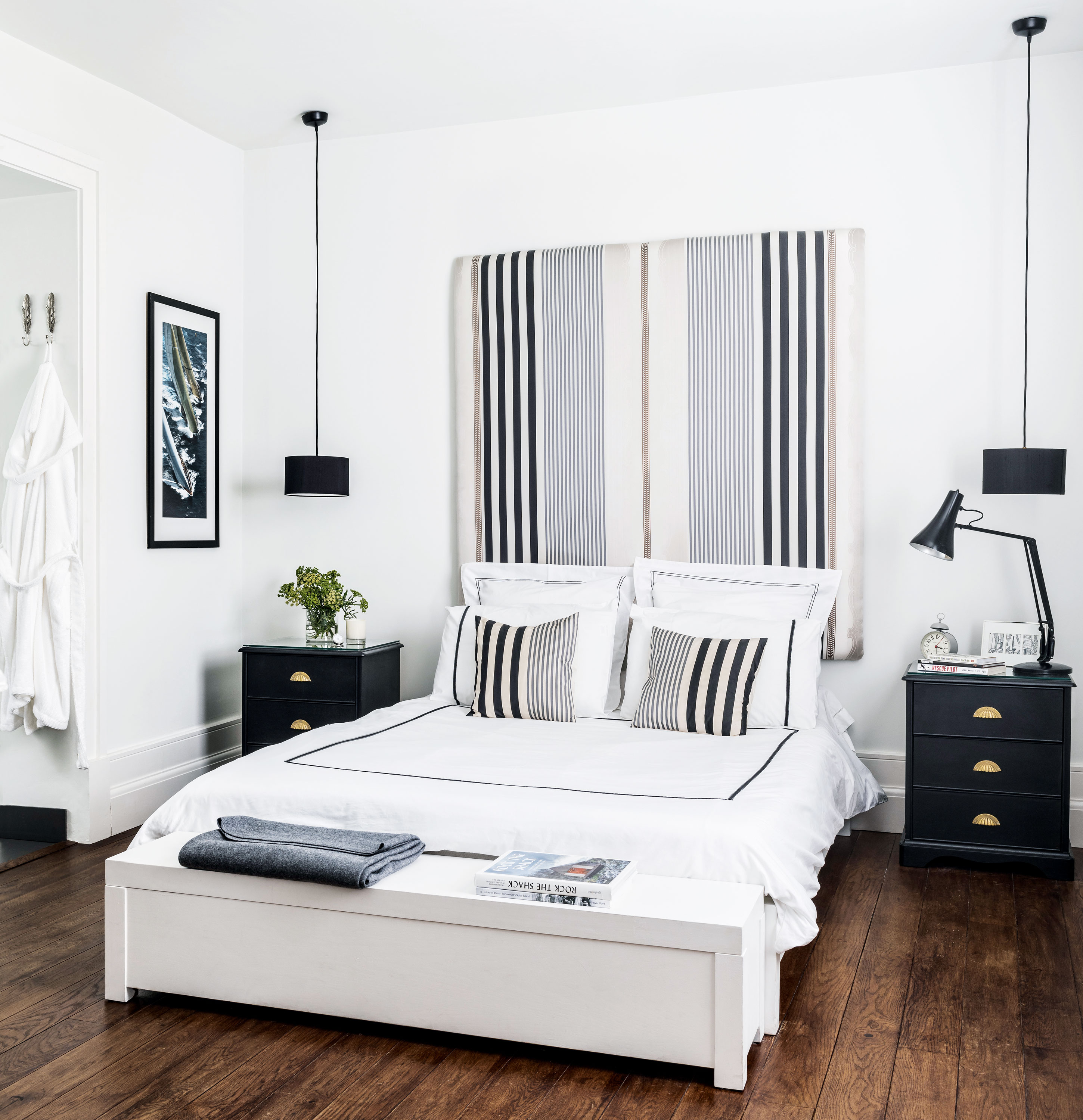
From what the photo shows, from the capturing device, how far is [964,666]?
3.54 metres

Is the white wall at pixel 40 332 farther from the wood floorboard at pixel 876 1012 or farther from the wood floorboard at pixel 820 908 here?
the wood floorboard at pixel 876 1012

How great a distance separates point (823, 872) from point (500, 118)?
10.3 feet

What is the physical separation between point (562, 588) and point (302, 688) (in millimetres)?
1099

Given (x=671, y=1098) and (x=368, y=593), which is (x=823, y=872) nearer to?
(x=671, y=1098)

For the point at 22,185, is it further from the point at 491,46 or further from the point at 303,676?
the point at 303,676

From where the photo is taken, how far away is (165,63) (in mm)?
3775

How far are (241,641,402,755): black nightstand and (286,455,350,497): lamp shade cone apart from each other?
2.05 ft

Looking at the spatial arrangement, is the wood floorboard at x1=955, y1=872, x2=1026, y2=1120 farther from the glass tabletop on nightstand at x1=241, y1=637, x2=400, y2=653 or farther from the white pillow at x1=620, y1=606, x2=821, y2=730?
the glass tabletop on nightstand at x1=241, y1=637, x2=400, y2=653

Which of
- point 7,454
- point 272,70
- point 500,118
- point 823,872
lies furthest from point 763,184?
point 7,454

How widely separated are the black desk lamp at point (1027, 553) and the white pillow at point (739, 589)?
15.1 inches

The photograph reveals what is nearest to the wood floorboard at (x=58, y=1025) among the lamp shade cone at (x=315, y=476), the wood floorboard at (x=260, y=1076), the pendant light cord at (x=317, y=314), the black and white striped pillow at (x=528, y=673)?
the wood floorboard at (x=260, y=1076)

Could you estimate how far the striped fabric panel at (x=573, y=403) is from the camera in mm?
4199

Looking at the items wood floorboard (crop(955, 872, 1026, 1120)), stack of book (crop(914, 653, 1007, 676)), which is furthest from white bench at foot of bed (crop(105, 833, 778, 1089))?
stack of book (crop(914, 653, 1007, 676))

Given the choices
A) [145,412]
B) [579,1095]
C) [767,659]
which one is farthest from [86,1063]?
[145,412]
